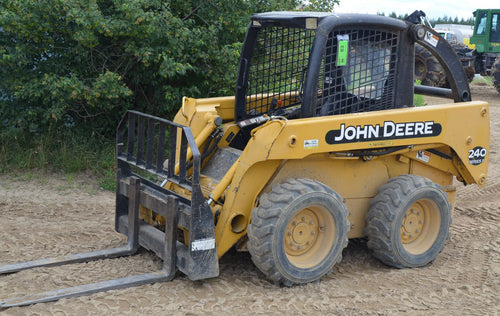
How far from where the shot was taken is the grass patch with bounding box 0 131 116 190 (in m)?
7.67

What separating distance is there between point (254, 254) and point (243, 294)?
0.94 feet

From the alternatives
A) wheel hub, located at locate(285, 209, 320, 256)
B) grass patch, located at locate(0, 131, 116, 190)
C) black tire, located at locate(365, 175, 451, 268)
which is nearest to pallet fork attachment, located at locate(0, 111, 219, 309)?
wheel hub, located at locate(285, 209, 320, 256)

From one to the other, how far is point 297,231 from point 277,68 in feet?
5.07

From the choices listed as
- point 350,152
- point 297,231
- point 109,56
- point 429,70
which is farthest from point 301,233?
point 429,70

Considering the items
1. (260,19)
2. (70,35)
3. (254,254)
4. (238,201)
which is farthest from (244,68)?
(70,35)

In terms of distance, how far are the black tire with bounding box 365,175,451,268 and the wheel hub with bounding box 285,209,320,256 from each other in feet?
1.88

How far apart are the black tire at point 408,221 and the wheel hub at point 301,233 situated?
574 millimetres

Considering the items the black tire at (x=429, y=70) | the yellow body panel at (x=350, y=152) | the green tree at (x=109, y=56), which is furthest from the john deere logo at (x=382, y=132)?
the black tire at (x=429, y=70)

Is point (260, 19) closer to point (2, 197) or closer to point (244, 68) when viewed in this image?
point (244, 68)

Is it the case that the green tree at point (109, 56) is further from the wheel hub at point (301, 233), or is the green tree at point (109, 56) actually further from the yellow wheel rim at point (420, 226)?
the yellow wheel rim at point (420, 226)

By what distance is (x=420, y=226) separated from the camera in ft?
17.1

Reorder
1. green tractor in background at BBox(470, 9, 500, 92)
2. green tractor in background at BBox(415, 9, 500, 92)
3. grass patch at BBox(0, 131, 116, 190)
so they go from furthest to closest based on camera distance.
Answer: green tractor in background at BBox(470, 9, 500, 92) < green tractor in background at BBox(415, 9, 500, 92) < grass patch at BBox(0, 131, 116, 190)

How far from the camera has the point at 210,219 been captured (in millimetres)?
4293

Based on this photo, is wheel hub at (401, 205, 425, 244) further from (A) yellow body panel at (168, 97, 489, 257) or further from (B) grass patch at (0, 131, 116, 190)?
(B) grass patch at (0, 131, 116, 190)
